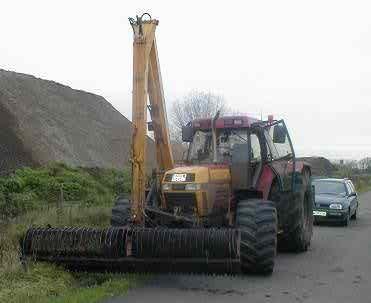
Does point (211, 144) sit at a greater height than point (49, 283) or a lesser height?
greater

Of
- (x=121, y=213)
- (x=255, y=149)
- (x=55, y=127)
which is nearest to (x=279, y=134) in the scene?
(x=255, y=149)

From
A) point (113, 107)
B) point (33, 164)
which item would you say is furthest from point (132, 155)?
point (113, 107)

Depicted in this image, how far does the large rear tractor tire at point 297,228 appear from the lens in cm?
1241

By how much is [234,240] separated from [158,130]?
3.08m

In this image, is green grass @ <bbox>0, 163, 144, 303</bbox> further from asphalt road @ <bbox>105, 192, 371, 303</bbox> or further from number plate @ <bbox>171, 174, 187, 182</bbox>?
number plate @ <bbox>171, 174, 187, 182</bbox>

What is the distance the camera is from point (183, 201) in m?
10.1

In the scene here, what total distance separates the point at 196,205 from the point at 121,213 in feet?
4.28

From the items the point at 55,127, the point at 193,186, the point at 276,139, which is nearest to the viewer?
the point at 193,186

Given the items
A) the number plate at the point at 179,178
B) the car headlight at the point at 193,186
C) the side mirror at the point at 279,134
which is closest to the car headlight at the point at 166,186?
the number plate at the point at 179,178

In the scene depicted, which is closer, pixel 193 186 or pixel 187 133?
pixel 193 186

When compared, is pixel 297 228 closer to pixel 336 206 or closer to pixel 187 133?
pixel 187 133

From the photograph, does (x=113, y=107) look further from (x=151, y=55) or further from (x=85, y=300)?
(x=85, y=300)

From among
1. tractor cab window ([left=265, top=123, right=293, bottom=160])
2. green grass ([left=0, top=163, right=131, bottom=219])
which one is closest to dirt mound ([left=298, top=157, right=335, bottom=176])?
green grass ([left=0, top=163, right=131, bottom=219])

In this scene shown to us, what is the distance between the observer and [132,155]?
970cm
